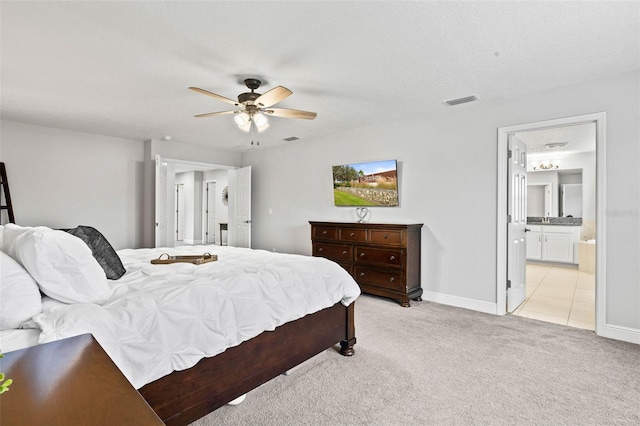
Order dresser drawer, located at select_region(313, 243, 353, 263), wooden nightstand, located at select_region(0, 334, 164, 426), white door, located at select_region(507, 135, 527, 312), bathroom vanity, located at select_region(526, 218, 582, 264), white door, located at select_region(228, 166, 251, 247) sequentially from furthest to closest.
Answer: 1. bathroom vanity, located at select_region(526, 218, 582, 264)
2. white door, located at select_region(228, 166, 251, 247)
3. dresser drawer, located at select_region(313, 243, 353, 263)
4. white door, located at select_region(507, 135, 527, 312)
5. wooden nightstand, located at select_region(0, 334, 164, 426)

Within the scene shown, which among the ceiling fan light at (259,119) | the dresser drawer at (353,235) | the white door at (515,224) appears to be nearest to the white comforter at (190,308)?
the ceiling fan light at (259,119)

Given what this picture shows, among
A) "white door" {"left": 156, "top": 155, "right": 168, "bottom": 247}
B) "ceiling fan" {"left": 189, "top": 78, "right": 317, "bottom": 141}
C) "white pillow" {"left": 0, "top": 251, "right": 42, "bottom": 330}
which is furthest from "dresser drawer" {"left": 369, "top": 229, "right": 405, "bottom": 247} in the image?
"white door" {"left": 156, "top": 155, "right": 168, "bottom": 247}

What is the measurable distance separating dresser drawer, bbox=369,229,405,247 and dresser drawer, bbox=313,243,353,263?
0.41m

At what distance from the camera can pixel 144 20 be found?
2.20 meters

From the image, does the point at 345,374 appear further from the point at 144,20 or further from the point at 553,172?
the point at 553,172

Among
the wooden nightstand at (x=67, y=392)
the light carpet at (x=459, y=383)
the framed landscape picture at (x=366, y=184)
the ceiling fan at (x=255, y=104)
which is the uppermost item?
the ceiling fan at (x=255, y=104)

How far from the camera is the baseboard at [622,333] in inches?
117

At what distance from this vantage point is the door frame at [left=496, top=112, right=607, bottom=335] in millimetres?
3113

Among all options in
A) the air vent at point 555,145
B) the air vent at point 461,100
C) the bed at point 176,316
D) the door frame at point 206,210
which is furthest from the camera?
the door frame at point 206,210

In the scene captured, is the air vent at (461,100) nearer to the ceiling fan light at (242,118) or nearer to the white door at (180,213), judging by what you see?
the ceiling fan light at (242,118)

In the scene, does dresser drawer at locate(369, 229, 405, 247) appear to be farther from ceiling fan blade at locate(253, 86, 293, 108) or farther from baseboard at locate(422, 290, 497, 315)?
ceiling fan blade at locate(253, 86, 293, 108)

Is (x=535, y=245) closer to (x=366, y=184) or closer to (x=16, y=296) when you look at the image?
(x=366, y=184)

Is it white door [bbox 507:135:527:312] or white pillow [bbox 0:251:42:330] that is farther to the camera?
white door [bbox 507:135:527:312]

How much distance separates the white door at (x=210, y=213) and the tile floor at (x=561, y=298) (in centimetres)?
814
